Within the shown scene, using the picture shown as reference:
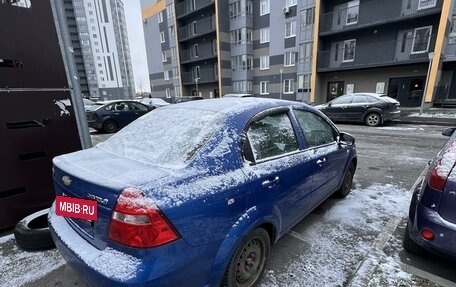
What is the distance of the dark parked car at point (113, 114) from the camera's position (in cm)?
1049

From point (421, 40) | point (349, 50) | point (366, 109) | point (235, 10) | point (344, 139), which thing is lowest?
point (366, 109)

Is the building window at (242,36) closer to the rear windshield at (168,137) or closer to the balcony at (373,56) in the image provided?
the balcony at (373,56)

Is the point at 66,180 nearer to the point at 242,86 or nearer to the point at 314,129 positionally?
the point at 314,129

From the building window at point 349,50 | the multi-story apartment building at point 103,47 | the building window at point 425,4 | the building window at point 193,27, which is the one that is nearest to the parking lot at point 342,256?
the building window at point 425,4

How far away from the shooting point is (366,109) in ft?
35.7

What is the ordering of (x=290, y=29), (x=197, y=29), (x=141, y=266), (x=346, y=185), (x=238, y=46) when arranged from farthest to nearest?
(x=197, y=29)
(x=238, y=46)
(x=290, y=29)
(x=346, y=185)
(x=141, y=266)

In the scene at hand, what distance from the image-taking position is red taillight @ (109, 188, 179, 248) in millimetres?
1365

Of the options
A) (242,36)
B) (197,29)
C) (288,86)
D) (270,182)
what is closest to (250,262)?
(270,182)

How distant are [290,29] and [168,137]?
25406 mm

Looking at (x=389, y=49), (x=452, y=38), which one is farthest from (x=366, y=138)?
(x=452, y=38)

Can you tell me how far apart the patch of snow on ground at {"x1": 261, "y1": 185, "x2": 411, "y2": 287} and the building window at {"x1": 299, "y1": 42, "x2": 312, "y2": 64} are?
1945cm

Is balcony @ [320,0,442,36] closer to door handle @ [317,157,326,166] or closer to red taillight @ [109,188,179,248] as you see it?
door handle @ [317,157,326,166]

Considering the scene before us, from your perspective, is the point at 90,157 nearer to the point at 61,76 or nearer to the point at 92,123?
the point at 61,76

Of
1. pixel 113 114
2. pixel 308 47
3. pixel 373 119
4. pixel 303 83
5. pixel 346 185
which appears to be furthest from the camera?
pixel 303 83
